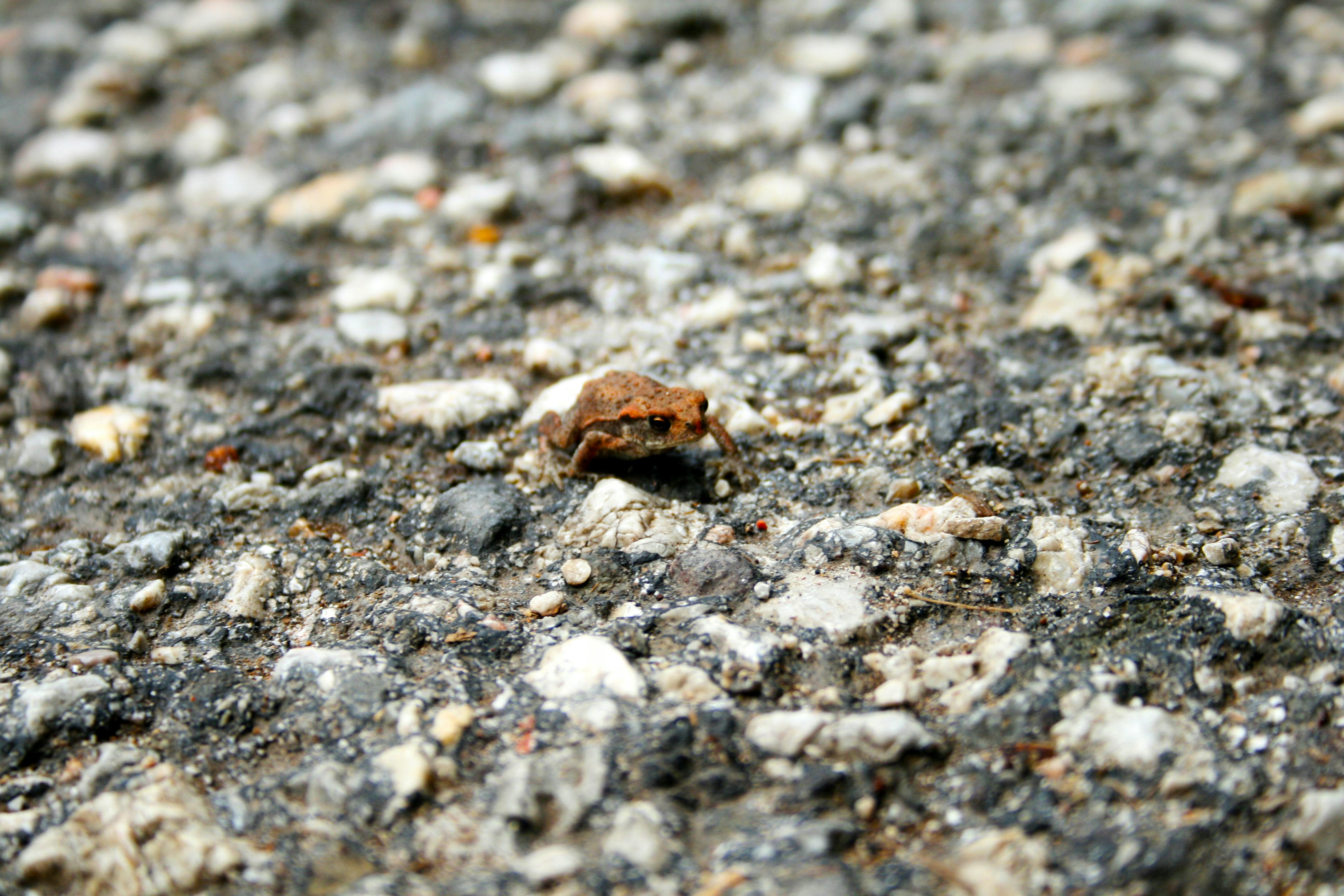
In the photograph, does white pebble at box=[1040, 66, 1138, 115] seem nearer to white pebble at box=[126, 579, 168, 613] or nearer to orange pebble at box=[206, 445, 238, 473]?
orange pebble at box=[206, 445, 238, 473]

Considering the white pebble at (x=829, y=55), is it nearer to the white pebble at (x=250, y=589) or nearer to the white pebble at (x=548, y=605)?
the white pebble at (x=548, y=605)

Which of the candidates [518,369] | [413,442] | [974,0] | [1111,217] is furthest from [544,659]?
[974,0]

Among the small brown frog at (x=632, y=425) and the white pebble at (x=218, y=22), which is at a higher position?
the white pebble at (x=218, y=22)

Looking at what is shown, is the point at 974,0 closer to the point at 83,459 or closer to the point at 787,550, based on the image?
the point at 787,550

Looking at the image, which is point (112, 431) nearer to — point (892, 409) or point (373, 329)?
point (373, 329)

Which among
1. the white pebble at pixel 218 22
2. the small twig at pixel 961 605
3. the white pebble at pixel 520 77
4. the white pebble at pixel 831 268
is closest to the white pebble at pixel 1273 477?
the small twig at pixel 961 605

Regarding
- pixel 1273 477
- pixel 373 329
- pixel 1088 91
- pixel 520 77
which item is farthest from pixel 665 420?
pixel 1088 91
